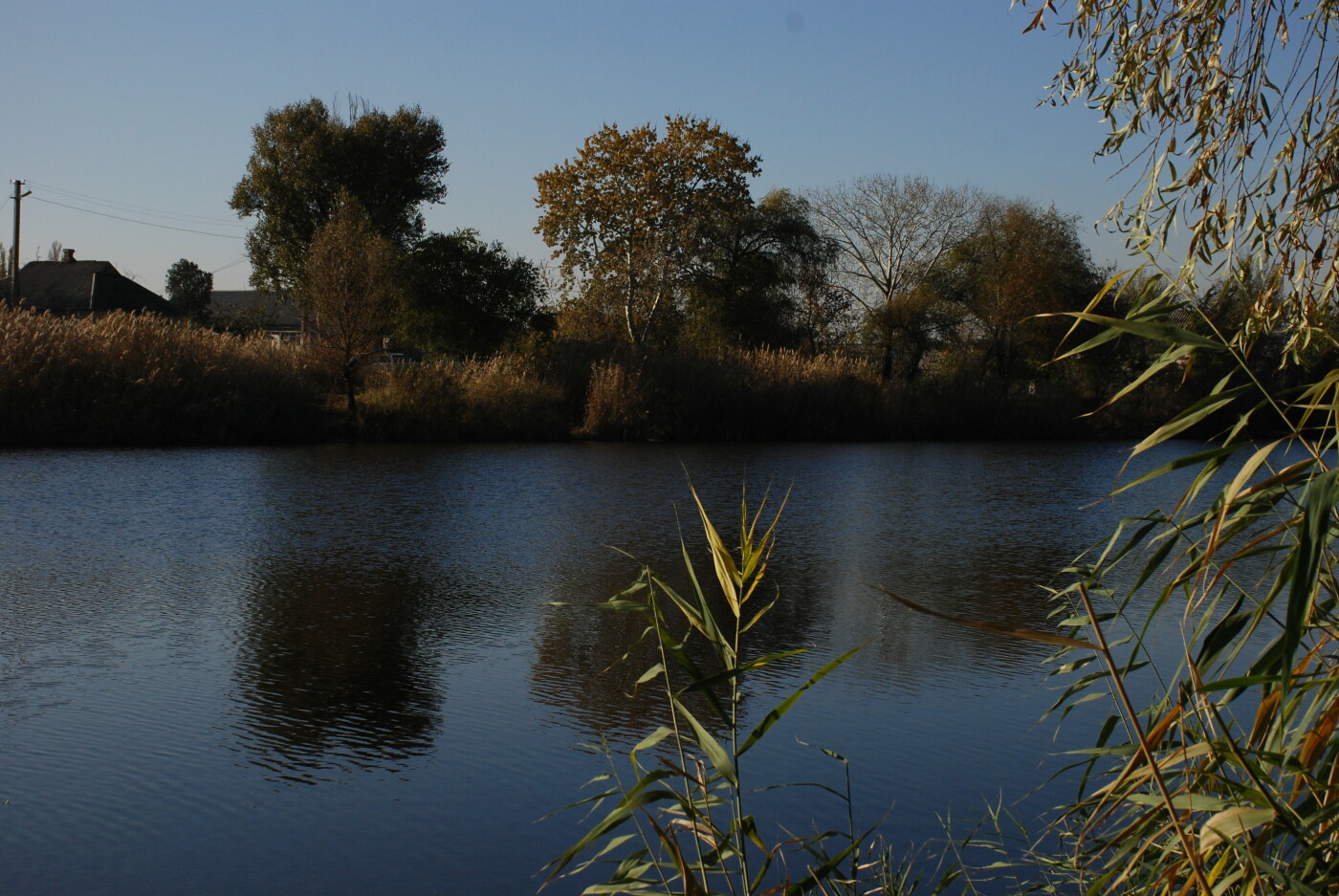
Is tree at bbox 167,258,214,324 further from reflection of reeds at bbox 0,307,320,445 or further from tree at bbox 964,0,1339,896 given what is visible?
tree at bbox 964,0,1339,896

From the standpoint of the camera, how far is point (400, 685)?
488cm

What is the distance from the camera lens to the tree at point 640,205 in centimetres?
3562

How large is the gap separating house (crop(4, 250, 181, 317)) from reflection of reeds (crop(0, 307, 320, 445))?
2347 cm

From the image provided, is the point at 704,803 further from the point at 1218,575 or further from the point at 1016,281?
the point at 1016,281

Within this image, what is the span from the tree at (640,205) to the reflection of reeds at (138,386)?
46.0 feet

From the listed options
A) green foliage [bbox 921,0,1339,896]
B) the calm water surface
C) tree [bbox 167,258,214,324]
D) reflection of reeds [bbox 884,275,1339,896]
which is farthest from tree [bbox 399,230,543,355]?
reflection of reeds [bbox 884,275,1339,896]

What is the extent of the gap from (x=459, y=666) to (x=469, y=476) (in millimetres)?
10531

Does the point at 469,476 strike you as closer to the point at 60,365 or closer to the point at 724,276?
the point at 60,365

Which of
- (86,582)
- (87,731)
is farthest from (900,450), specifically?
(87,731)

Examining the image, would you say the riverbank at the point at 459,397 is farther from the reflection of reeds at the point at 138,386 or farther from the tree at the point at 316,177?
the tree at the point at 316,177

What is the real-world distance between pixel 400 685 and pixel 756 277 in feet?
122

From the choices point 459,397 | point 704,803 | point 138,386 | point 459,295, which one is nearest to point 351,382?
point 459,397

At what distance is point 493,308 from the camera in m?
38.4

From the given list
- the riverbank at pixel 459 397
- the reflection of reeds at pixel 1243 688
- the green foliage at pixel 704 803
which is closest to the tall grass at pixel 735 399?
the riverbank at pixel 459 397
